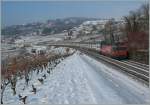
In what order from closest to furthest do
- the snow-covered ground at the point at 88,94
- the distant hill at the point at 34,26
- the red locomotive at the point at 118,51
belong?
the snow-covered ground at the point at 88,94
the distant hill at the point at 34,26
the red locomotive at the point at 118,51

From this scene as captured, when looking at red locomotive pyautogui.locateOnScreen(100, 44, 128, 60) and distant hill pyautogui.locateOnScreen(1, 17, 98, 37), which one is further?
red locomotive pyautogui.locateOnScreen(100, 44, 128, 60)

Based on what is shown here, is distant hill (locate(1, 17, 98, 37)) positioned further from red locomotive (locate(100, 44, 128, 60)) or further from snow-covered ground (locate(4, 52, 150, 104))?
red locomotive (locate(100, 44, 128, 60))

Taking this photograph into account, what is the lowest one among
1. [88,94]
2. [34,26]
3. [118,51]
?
[118,51]

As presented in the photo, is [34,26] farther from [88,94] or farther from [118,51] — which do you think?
[118,51]

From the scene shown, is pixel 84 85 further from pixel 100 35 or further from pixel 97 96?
pixel 100 35

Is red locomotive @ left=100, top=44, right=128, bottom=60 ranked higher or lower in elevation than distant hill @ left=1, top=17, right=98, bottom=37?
lower

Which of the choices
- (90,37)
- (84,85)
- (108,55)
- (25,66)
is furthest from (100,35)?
(84,85)

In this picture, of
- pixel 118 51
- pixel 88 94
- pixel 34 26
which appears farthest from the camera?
pixel 118 51

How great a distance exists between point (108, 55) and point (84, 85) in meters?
22.4

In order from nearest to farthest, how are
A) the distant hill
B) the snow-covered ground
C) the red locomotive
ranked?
the snow-covered ground, the distant hill, the red locomotive

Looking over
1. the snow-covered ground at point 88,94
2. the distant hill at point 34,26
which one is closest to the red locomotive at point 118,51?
the distant hill at point 34,26

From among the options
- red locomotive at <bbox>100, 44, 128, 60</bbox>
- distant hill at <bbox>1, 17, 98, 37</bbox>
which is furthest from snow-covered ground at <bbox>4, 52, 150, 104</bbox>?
red locomotive at <bbox>100, 44, 128, 60</bbox>

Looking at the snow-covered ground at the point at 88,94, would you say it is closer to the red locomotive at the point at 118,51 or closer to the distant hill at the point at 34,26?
the distant hill at the point at 34,26

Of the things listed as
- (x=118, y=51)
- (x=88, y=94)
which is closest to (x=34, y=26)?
(x=88, y=94)
